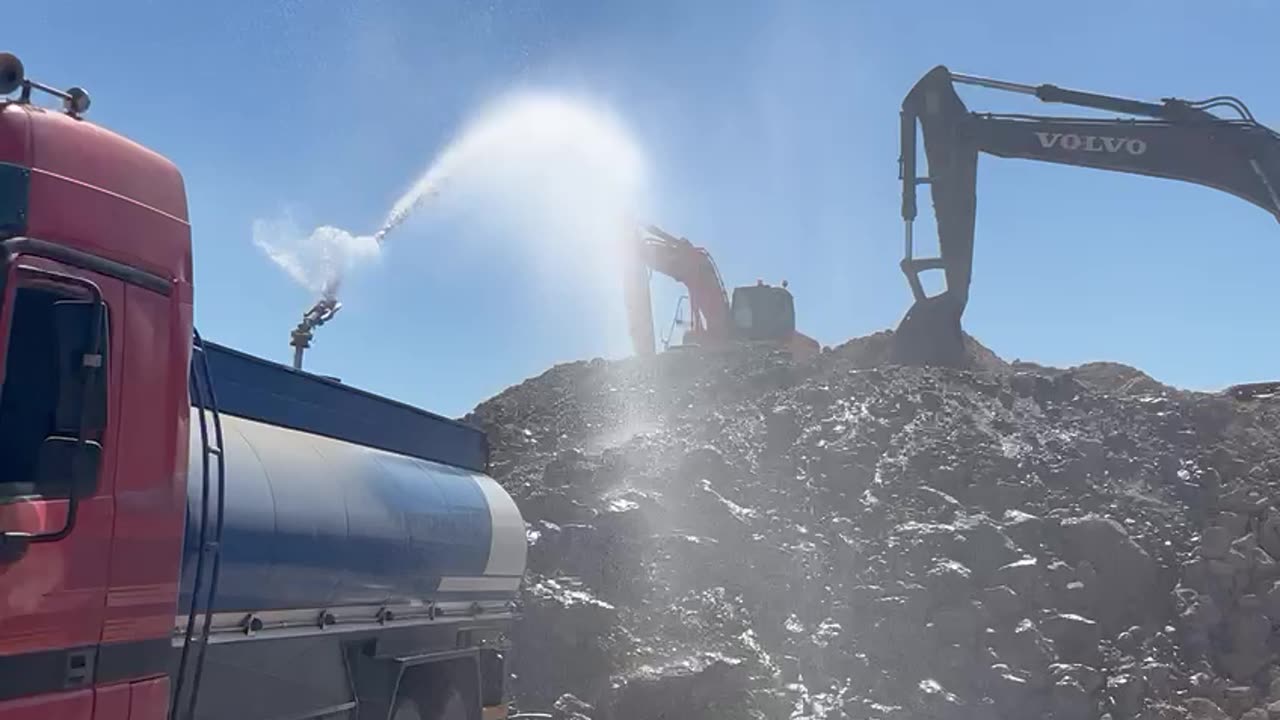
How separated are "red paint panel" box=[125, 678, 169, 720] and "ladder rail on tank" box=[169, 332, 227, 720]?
177mm

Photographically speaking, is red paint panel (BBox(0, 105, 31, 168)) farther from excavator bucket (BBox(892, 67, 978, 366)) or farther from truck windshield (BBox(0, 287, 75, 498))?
excavator bucket (BBox(892, 67, 978, 366))

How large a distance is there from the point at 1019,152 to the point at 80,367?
57.7ft

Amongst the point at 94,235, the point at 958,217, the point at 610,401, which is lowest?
the point at 94,235

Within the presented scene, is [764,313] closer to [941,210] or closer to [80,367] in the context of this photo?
[941,210]

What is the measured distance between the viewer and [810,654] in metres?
13.4

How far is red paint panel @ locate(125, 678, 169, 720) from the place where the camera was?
13.9 ft

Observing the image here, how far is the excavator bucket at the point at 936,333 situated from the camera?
1905cm

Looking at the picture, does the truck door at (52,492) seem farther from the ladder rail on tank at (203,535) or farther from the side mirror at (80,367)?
the ladder rail on tank at (203,535)

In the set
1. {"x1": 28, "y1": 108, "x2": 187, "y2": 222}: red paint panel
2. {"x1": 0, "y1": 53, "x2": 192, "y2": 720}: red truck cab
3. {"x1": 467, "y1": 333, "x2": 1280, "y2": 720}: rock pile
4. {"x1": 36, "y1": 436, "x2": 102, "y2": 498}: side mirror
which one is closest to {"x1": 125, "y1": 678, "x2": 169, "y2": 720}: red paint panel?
{"x1": 0, "y1": 53, "x2": 192, "y2": 720}: red truck cab

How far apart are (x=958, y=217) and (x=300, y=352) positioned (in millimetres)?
12963

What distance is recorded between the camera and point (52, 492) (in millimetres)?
3777

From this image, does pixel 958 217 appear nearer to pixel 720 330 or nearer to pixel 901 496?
pixel 901 496

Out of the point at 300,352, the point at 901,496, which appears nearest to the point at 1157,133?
the point at 901,496

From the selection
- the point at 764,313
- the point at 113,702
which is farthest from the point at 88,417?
the point at 764,313
